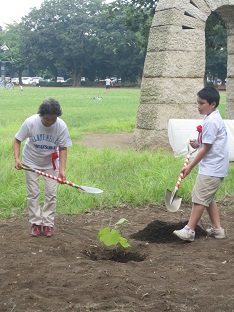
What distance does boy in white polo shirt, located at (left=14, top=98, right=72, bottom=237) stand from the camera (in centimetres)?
563

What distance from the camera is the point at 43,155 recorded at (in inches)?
224

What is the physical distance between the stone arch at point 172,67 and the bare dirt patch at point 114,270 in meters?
4.91

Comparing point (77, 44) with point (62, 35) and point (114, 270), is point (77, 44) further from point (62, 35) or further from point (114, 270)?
point (114, 270)

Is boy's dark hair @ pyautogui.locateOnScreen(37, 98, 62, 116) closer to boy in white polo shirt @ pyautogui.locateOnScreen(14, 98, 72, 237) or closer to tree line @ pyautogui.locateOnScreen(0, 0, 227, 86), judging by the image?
boy in white polo shirt @ pyautogui.locateOnScreen(14, 98, 72, 237)

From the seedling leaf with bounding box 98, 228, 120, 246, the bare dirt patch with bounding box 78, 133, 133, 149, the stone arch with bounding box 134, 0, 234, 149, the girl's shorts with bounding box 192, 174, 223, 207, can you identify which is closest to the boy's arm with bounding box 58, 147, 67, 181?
the seedling leaf with bounding box 98, 228, 120, 246

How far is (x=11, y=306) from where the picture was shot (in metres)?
3.90

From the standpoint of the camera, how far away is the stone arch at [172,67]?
11.2 meters

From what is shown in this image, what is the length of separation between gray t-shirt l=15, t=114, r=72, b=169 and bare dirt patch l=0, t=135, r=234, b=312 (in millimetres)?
715

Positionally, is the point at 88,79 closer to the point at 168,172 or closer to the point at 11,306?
the point at 168,172

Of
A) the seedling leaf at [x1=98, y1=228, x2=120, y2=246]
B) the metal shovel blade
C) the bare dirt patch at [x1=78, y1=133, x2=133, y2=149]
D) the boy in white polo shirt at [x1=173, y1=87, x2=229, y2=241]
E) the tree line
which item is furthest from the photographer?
the tree line

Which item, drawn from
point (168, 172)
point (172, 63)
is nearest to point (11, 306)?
point (168, 172)

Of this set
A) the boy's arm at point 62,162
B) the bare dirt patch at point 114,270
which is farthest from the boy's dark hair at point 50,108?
the bare dirt patch at point 114,270

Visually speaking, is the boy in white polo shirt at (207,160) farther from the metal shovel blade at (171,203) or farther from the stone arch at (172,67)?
the stone arch at (172,67)

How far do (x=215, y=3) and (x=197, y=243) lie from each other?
7.05 m
